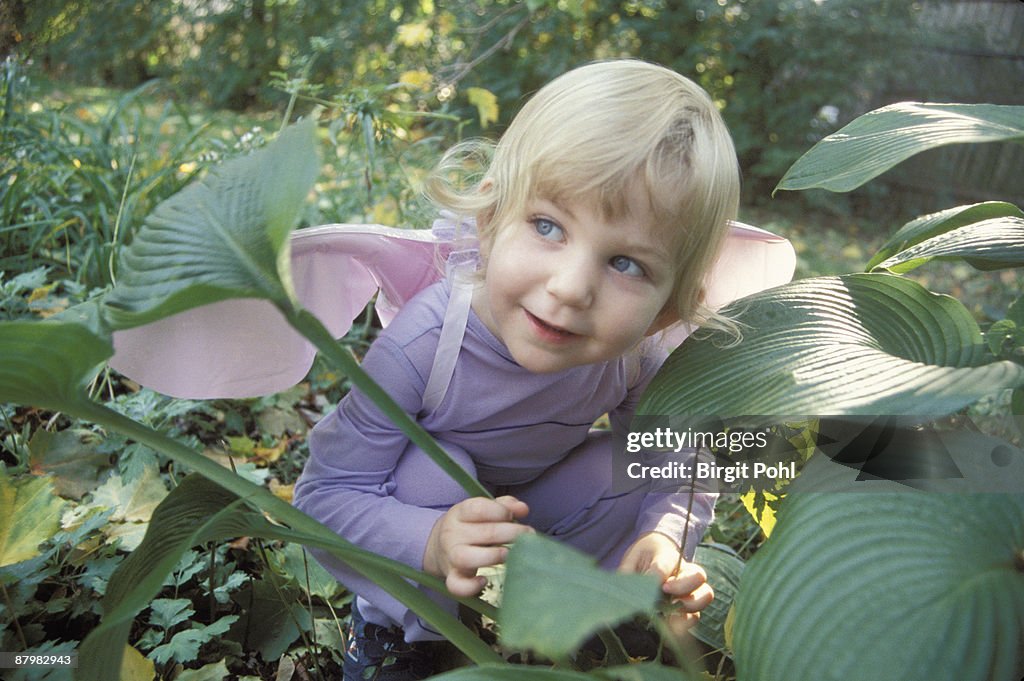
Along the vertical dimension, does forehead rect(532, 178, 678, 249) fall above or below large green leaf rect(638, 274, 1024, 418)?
above

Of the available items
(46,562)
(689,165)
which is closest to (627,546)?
(689,165)

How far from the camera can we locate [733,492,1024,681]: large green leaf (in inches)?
28.6

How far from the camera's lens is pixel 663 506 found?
1.31 m

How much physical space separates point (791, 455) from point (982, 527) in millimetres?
376

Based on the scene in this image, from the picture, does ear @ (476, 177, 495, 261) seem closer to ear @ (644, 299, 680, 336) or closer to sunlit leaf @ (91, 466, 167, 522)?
ear @ (644, 299, 680, 336)

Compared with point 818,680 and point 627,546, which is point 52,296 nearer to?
point 627,546

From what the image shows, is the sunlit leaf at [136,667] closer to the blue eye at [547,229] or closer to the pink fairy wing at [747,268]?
the blue eye at [547,229]

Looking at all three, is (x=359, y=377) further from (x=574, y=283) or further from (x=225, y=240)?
(x=574, y=283)

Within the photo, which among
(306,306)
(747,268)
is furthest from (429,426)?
(747,268)

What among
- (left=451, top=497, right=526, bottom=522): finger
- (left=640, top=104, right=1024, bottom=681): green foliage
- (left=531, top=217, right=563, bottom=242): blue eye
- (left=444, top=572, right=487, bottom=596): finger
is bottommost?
(left=444, top=572, right=487, bottom=596): finger

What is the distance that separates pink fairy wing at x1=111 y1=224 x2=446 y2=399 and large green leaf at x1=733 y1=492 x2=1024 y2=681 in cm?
66

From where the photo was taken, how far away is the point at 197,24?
729 centimetres

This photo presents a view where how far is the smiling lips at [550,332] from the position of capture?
1.05m

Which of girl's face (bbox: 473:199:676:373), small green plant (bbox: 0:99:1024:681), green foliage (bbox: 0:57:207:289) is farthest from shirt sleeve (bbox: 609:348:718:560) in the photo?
green foliage (bbox: 0:57:207:289)
